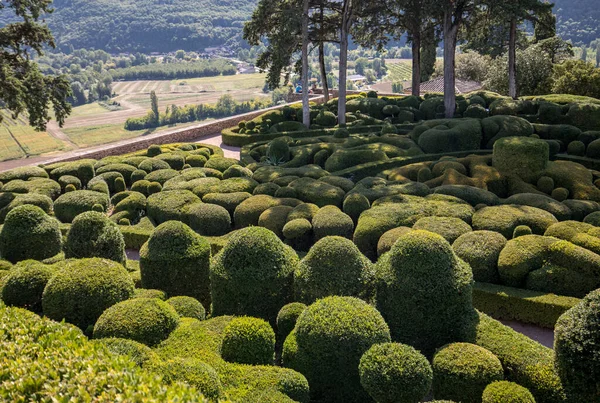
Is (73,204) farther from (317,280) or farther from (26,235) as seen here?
(317,280)

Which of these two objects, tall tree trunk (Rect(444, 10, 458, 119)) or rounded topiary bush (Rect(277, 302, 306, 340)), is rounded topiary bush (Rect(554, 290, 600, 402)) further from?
tall tree trunk (Rect(444, 10, 458, 119))

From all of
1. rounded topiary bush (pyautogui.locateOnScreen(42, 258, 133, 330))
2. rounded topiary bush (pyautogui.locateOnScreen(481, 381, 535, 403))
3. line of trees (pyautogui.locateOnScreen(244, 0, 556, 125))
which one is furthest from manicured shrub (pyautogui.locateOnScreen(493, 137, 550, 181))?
rounded topiary bush (pyautogui.locateOnScreen(42, 258, 133, 330))

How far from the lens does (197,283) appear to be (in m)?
11.2

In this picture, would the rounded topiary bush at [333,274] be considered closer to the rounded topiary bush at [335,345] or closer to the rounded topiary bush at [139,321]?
the rounded topiary bush at [335,345]

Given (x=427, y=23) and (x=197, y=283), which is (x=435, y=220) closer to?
(x=197, y=283)

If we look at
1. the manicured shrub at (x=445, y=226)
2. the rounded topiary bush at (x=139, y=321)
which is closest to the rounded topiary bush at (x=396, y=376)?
the rounded topiary bush at (x=139, y=321)

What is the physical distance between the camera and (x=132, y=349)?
734cm

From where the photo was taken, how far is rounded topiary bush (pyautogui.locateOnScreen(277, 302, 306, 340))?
29.1 feet

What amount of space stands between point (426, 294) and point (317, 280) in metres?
2.07

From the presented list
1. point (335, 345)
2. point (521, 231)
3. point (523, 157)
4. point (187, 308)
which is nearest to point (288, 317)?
point (335, 345)

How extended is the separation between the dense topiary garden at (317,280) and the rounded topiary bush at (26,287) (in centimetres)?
3

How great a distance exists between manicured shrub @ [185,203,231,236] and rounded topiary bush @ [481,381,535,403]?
1015 centimetres

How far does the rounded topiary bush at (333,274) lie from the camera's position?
9.14 m

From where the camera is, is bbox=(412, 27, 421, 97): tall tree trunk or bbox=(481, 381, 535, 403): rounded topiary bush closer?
bbox=(481, 381, 535, 403): rounded topiary bush
